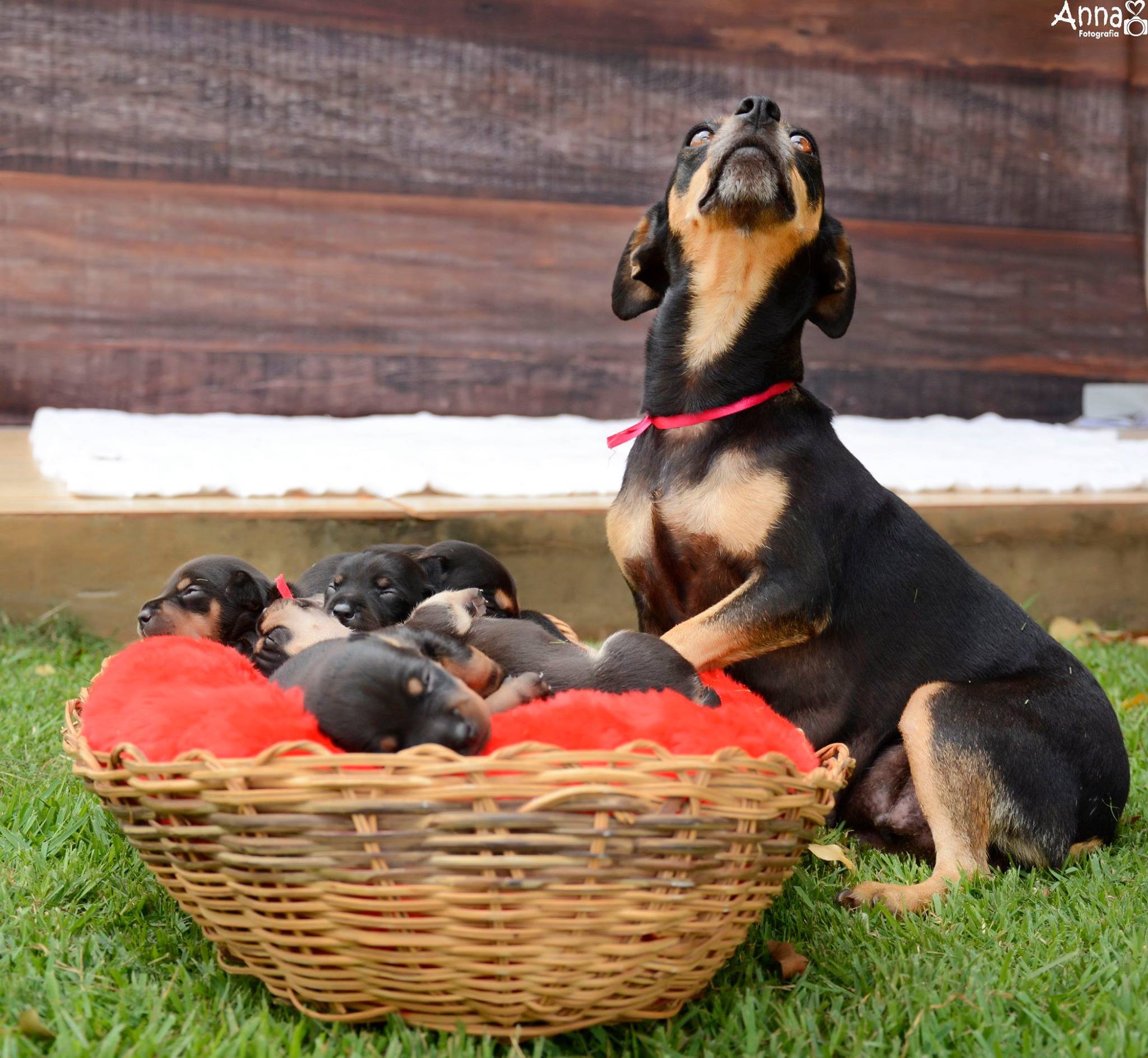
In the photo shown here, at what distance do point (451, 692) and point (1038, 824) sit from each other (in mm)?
1322

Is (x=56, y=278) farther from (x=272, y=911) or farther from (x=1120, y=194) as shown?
(x=1120, y=194)

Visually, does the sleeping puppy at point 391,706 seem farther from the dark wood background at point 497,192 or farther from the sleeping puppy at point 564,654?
the dark wood background at point 497,192

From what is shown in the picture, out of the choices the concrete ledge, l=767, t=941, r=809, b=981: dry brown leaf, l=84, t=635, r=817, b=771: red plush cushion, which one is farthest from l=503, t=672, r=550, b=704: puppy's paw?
the concrete ledge

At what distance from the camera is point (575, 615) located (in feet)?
14.7

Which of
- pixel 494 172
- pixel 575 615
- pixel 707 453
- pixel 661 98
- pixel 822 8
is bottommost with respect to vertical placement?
pixel 575 615

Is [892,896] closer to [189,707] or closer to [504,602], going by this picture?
[504,602]

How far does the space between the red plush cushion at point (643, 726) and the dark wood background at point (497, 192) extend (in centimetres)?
469

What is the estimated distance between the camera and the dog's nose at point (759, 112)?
2.57 metres

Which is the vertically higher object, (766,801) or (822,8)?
(822,8)

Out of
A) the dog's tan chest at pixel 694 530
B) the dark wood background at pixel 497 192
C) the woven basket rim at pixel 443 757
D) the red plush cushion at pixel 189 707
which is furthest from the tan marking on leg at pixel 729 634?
the dark wood background at pixel 497 192

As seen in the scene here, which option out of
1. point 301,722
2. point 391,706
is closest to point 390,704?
point 391,706

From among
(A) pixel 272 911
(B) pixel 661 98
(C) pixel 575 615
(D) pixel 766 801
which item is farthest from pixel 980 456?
(A) pixel 272 911

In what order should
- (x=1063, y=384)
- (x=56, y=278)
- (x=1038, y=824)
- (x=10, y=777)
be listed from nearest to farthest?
(x=1038, y=824) → (x=10, y=777) → (x=56, y=278) → (x=1063, y=384)

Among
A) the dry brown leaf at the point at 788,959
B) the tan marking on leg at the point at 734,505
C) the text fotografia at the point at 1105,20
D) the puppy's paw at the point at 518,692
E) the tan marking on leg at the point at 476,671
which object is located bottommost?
the dry brown leaf at the point at 788,959
